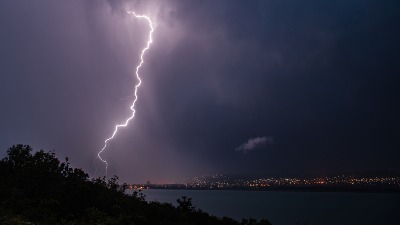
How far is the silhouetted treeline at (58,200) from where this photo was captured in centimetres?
1289

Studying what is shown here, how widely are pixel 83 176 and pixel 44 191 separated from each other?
2481 mm

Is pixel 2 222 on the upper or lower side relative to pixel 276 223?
upper

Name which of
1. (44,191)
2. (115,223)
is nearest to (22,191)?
(44,191)

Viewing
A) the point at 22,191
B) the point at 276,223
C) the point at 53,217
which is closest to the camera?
the point at 53,217

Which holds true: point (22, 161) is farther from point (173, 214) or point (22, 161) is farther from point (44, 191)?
point (173, 214)

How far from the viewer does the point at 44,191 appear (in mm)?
15492

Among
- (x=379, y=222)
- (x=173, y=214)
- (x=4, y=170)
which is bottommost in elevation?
(x=379, y=222)

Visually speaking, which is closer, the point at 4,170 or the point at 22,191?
the point at 22,191

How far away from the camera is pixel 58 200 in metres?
14.7

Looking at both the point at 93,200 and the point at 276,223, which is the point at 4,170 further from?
the point at 276,223

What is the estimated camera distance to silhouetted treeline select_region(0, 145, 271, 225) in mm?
12891

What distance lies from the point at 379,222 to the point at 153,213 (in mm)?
83170

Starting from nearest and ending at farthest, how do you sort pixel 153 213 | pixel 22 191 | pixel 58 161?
pixel 22 191 < pixel 153 213 < pixel 58 161

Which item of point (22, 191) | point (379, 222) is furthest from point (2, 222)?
point (379, 222)
